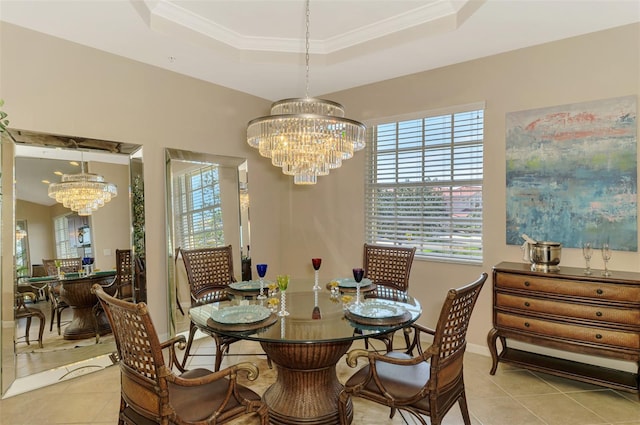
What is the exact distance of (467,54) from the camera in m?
3.40

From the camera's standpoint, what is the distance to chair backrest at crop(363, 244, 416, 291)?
329 centimetres

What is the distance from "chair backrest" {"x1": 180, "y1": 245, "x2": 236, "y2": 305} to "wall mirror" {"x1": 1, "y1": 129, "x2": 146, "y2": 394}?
0.71 m

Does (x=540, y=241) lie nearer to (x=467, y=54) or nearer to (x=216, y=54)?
(x=467, y=54)

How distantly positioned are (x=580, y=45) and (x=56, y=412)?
4906 mm

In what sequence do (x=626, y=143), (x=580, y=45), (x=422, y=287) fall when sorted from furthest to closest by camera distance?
(x=422, y=287) < (x=580, y=45) < (x=626, y=143)

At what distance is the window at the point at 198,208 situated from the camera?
3900mm

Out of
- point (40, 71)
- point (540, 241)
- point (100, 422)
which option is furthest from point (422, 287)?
point (40, 71)

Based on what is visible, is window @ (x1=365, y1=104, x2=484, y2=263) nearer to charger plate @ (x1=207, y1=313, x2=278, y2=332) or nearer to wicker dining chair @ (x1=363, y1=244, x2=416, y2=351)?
wicker dining chair @ (x1=363, y1=244, x2=416, y2=351)

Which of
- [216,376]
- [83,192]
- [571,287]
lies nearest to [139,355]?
[216,376]

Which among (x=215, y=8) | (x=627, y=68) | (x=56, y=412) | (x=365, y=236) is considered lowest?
(x=56, y=412)

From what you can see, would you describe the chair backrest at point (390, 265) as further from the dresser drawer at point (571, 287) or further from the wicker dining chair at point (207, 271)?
the wicker dining chair at point (207, 271)

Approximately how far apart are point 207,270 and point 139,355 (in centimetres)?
172

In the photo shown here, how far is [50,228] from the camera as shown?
121 inches

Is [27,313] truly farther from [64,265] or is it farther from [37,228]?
[37,228]
